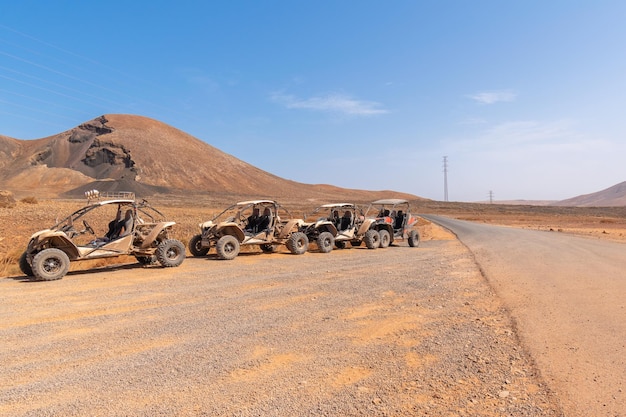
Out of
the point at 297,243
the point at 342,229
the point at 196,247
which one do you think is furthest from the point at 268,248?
the point at 342,229

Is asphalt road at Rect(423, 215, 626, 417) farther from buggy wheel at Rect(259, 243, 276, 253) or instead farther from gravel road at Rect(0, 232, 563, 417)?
buggy wheel at Rect(259, 243, 276, 253)

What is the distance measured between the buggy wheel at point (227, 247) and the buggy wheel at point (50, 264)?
393cm

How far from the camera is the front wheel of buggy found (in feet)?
34.9

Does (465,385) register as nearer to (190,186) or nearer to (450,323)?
(450,323)

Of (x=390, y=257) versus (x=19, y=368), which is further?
(x=390, y=257)

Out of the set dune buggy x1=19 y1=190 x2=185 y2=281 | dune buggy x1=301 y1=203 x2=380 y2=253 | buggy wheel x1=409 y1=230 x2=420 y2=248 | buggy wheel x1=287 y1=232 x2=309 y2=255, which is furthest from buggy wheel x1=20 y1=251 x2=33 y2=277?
buggy wheel x1=409 y1=230 x2=420 y2=248

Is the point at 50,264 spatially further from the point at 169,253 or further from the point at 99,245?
the point at 169,253

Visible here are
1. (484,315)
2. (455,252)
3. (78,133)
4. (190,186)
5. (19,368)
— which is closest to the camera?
(19,368)

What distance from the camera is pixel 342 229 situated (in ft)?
51.6

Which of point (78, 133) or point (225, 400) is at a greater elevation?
point (78, 133)

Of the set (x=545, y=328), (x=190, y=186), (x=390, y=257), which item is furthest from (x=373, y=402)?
(x=190, y=186)

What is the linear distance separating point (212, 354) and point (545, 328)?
14.1 feet

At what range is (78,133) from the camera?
395 feet

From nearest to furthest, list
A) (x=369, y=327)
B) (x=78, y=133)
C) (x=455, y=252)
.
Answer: (x=369, y=327)
(x=455, y=252)
(x=78, y=133)
